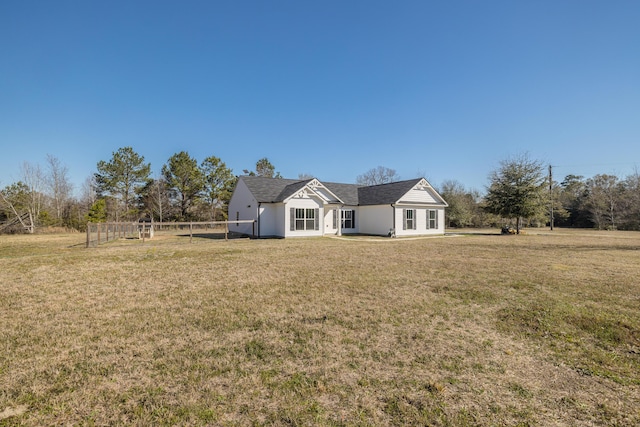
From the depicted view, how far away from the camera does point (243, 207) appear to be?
935 inches

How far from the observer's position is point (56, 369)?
3348 millimetres

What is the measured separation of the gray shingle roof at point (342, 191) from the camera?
21348 millimetres

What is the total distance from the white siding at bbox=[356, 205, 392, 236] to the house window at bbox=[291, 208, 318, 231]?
5.19m

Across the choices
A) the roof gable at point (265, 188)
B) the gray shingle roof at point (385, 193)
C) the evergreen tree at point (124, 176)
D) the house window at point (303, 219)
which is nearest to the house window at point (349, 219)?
the gray shingle roof at point (385, 193)

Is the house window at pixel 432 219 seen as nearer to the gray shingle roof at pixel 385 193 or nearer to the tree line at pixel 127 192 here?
the gray shingle roof at pixel 385 193

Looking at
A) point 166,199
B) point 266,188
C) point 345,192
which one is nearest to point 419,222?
point 345,192

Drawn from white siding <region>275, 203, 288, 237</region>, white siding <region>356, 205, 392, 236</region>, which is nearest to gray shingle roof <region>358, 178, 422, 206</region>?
white siding <region>356, 205, 392, 236</region>

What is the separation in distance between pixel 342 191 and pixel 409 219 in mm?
6348

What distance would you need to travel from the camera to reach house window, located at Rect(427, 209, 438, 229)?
24250 millimetres

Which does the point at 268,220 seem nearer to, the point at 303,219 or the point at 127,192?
the point at 303,219

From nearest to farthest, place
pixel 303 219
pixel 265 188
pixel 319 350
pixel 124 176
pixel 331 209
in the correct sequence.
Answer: pixel 319 350 < pixel 303 219 < pixel 265 188 < pixel 331 209 < pixel 124 176

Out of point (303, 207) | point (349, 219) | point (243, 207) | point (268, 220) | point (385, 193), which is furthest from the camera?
point (349, 219)

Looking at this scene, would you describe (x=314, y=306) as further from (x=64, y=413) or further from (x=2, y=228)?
(x=2, y=228)

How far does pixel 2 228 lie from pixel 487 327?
120 ft
